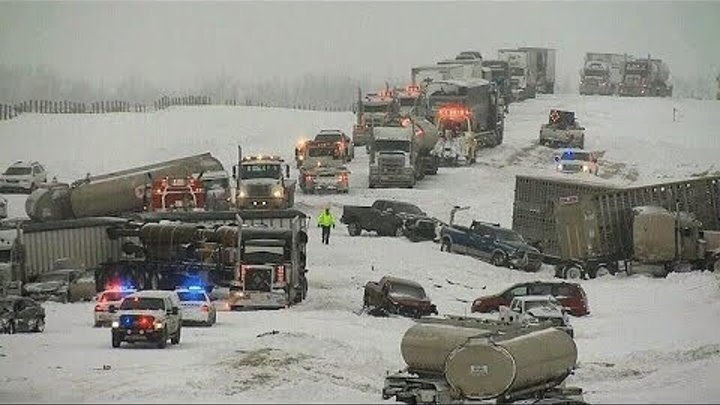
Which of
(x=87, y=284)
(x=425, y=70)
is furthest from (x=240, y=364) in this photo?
(x=425, y=70)

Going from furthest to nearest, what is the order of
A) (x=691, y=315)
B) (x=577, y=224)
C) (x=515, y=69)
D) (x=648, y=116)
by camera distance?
1. (x=515, y=69)
2. (x=648, y=116)
3. (x=577, y=224)
4. (x=691, y=315)

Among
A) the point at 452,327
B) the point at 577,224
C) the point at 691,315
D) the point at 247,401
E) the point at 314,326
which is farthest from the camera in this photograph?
the point at 577,224

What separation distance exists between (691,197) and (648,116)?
42577 millimetres

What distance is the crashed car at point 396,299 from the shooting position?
115ft

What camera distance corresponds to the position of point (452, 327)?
24844 mm

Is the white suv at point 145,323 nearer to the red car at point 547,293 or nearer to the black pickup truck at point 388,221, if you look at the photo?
the red car at point 547,293

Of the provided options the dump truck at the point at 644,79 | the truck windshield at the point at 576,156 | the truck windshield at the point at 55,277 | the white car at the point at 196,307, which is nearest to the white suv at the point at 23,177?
the truck windshield at the point at 55,277

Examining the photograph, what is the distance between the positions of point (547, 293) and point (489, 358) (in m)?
13.0

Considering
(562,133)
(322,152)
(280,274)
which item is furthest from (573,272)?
(562,133)

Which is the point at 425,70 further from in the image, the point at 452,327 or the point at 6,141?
the point at 452,327

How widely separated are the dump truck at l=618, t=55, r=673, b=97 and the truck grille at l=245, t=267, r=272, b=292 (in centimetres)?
6950

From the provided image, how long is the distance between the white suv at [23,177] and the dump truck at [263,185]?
1210cm

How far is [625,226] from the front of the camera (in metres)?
44.4

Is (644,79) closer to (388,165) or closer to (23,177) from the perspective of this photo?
(388,165)
